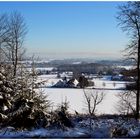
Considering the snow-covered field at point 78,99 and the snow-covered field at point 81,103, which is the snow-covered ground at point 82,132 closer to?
the snow-covered field at point 78,99

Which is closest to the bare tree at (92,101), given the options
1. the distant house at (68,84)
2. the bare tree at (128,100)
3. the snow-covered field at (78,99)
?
the snow-covered field at (78,99)

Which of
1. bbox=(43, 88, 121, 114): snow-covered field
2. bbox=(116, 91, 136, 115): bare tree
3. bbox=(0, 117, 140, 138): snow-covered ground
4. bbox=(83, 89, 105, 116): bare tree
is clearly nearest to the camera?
bbox=(0, 117, 140, 138): snow-covered ground

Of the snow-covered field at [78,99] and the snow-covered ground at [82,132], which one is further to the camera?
the snow-covered field at [78,99]

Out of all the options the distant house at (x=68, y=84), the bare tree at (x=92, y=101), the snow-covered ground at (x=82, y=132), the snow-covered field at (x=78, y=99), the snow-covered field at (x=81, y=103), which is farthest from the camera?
the distant house at (x=68, y=84)

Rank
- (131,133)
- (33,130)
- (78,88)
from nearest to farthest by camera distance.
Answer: (33,130)
(131,133)
(78,88)

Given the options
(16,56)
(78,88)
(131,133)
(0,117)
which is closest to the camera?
(0,117)

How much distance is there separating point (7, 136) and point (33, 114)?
148 cm

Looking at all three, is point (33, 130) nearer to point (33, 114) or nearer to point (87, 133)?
point (33, 114)

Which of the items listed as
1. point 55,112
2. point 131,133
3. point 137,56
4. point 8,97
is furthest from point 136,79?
point 8,97

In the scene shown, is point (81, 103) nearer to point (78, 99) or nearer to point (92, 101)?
point (92, 101)

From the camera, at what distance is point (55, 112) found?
11055 mm

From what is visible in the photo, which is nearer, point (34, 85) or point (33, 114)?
point (33, 114)

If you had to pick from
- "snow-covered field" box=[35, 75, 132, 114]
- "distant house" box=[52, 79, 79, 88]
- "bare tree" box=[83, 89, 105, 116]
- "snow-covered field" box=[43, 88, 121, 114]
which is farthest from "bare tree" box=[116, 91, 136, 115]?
"distant house" box=[52, 79, 79, 88]

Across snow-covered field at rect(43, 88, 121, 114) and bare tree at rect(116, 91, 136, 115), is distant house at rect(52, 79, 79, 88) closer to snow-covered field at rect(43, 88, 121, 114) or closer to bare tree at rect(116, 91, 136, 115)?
snow-covered field at rect(43, 88, 121, 114)
